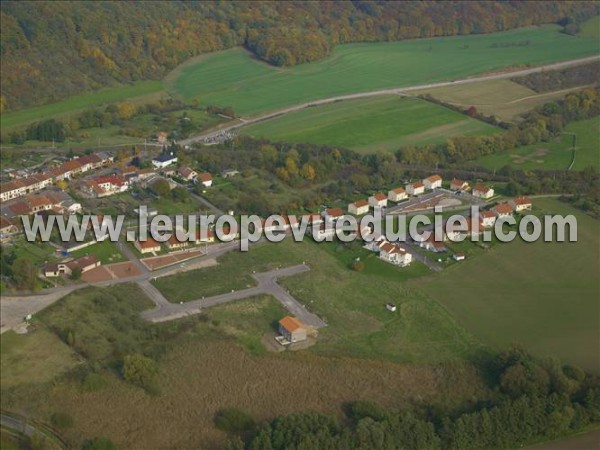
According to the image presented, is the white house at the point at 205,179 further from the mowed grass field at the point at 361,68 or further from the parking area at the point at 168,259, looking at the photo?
the mowed grass field at the point at 361,68

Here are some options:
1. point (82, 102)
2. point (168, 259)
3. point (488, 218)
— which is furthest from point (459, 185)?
point (82, 102)

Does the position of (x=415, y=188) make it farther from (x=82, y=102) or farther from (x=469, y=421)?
(x=82, y=102)

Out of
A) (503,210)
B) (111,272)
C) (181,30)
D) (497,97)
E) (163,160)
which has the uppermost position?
(181,30)

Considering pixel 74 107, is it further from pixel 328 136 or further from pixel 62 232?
pixel 62 232

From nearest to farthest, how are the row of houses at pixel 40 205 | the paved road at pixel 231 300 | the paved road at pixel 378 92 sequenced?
the paved road at pixel 231 300 → the row of houses at pixel 40 205 → the paved road at pixel 378 92

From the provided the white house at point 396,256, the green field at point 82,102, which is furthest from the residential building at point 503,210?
the green field at point 82,102

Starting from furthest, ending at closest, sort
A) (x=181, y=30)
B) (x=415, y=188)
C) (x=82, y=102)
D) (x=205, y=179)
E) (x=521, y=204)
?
(x=181, y=30) < (x=82, y=102) < (x=205, y=179) < (x=415, y=188) < (x=521, y=204)
